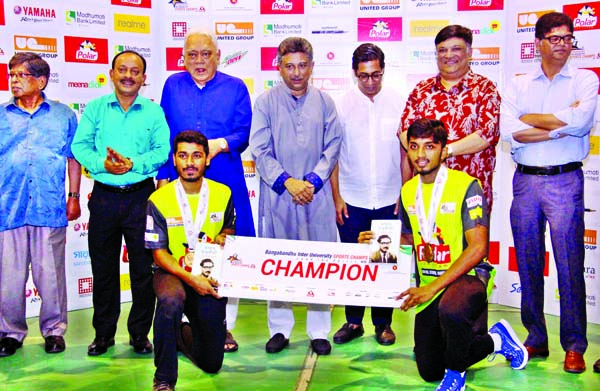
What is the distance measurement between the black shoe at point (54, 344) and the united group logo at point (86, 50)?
2420mm

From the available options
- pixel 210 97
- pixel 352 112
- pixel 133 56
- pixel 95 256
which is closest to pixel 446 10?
pixel 352 112

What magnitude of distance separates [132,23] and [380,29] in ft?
7.25

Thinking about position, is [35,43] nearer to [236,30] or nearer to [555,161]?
[236,30]

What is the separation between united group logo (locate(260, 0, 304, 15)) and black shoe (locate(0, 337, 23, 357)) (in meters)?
3.47

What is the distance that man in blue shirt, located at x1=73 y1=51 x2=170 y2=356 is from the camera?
472 centimetres

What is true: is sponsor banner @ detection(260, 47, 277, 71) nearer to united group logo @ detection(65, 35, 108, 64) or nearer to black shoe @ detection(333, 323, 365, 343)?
united group logo @ detection(65, 35, 108, 64)

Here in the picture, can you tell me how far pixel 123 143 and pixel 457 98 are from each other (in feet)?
7.26

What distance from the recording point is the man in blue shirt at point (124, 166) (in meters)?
4.72

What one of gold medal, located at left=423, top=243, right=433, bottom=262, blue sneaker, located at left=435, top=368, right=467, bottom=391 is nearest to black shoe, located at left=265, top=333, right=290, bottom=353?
blue sneaker, located at left=435, top=368, right=467, bottom=391

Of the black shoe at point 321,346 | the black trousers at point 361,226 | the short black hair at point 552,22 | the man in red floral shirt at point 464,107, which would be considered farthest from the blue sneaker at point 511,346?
the short black hair at point 552,22

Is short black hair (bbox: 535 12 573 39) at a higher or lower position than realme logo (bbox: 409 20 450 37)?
lower

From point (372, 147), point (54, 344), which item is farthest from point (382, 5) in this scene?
point (54, 344)

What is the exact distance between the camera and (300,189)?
4680 millimetres

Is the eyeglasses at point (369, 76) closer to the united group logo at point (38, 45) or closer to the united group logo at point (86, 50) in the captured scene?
the united group logo at point (86, 50)
